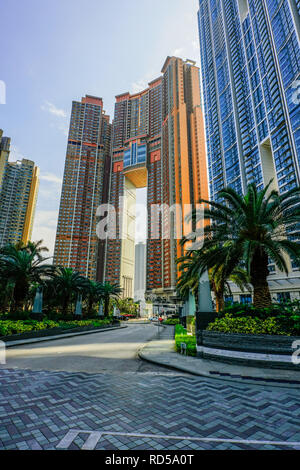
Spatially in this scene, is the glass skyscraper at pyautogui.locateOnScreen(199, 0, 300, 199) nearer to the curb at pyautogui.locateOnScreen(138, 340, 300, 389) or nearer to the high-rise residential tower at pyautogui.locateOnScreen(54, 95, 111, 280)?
the curb at pyautogui.locateOnScreen(138, 340, 300, 389)

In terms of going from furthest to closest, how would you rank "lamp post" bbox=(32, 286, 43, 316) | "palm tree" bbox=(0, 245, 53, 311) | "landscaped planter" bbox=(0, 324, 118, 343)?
"lamp post" bbox=(32, 286, 43, 316) → "palm tree" bbox=(0, 245, 53, 311) → "landscaped planter" bbox=(0, 324, 118, 343)

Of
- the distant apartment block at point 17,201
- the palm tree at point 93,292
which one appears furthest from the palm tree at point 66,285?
the distant apartment block at point 17,201

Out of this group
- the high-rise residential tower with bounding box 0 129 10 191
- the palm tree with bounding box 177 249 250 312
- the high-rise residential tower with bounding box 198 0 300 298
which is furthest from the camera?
the high-rise residential tower with bounding box 0 129 10 191

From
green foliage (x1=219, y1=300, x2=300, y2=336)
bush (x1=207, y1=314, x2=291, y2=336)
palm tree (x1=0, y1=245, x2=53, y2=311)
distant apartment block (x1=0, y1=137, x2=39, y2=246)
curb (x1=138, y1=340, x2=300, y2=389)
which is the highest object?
distant apartment block (x1=0, y1=137, x2=39, y2=246)

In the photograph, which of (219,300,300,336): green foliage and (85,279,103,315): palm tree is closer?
(219,300,300,336): green foliage

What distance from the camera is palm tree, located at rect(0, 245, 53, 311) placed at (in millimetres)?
20516

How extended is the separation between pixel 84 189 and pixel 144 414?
148 m

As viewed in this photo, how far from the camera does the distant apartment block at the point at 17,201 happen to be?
12500 centimetres

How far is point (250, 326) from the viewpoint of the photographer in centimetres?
914

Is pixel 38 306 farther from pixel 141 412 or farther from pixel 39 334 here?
pixel 141 412

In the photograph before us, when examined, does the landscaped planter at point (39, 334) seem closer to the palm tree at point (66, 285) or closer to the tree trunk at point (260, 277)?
the palm tree at point (66, 285)

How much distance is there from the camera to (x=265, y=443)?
337cm

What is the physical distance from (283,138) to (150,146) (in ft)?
367

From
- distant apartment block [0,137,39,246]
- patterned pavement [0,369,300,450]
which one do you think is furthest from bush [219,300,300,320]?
distant apartment block [0,137,39,246]
